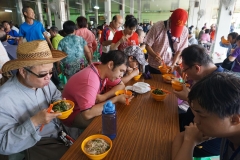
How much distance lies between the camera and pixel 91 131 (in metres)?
1.15

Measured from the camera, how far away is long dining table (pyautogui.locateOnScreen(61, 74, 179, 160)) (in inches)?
38.0

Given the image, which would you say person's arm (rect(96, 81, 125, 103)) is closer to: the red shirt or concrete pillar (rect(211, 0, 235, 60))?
the red shirt

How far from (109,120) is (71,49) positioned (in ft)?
7.13

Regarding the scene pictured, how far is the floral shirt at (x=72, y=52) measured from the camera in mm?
2920

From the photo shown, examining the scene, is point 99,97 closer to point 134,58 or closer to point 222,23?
point 134,58

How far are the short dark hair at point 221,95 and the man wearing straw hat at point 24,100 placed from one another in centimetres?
90

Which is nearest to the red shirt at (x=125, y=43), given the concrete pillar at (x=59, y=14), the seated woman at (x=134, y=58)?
the seated woman at (x=134, y=58)

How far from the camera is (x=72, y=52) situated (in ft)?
9.70

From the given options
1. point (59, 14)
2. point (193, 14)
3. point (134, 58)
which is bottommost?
point (134, 58)

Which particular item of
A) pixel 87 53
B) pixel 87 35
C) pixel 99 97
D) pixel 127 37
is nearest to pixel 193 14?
pixel 87 35

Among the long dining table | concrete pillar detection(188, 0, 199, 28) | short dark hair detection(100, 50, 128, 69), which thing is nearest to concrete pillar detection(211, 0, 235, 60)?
the long dining table

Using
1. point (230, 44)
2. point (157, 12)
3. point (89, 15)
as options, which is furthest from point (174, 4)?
point (230, 44)

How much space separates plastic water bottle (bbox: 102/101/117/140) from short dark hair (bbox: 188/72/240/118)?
57 cm

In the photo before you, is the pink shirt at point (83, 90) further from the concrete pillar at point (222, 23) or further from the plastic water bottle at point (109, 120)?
the concrete pillar at point (222, 23)
